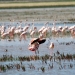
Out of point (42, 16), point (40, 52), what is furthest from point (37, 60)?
point (42, 16)

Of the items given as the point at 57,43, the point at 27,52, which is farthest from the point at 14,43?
the point at 27,52

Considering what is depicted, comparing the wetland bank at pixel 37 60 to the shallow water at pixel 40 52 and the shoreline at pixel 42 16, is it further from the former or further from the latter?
the shoreline at pixel 42 16

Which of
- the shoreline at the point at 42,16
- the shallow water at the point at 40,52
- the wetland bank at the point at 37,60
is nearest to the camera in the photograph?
the shallow water at the point at 40,52

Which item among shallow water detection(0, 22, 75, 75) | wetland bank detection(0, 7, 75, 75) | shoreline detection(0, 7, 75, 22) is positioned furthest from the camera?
shoreline detection(0, 7, 75, 22)

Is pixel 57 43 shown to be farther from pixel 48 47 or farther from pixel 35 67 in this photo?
pixel 35 67

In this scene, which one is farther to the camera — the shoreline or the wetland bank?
the shoreline

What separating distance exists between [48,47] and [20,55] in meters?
2.26

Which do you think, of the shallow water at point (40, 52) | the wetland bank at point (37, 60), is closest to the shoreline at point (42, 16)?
the shallow water at point (40, 52)

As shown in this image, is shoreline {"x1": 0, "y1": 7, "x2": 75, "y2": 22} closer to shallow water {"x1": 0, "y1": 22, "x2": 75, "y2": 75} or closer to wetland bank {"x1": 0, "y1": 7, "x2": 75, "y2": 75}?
shallow water {"x1": 0, "y1": 22, "x2": 75, "y2": 75}

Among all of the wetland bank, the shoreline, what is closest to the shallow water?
the wetland bank

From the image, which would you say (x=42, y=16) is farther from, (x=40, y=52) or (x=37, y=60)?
(x=37, y=60)

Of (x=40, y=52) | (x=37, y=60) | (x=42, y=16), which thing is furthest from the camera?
(x=42, y=16)

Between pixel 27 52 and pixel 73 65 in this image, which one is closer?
pixel 73 65

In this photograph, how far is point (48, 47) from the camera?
1812 cm
